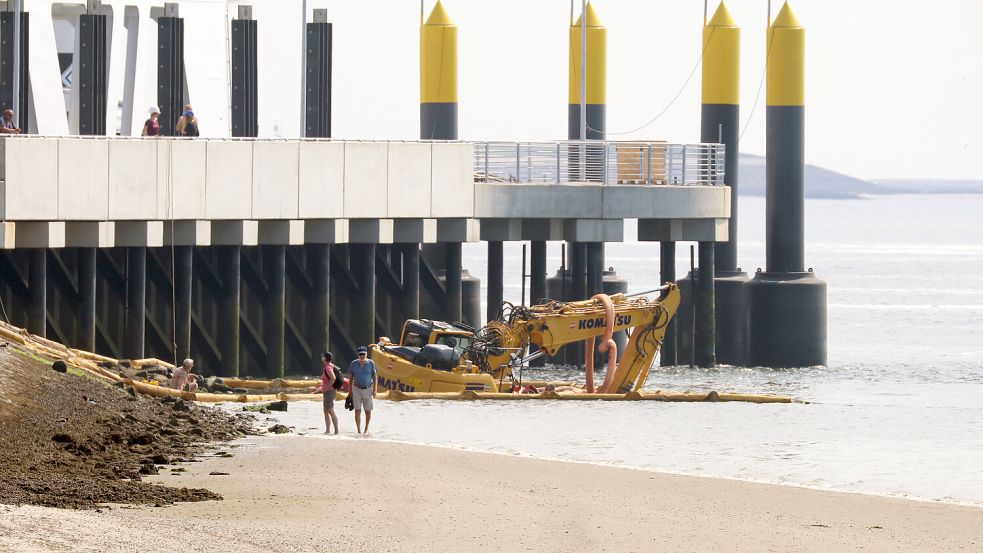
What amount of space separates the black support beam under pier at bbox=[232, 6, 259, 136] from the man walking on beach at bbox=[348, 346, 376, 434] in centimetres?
2058

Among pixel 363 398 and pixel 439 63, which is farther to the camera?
pixel 439 63

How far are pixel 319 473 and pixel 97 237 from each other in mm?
13885

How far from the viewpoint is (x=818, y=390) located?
4434 centimetres

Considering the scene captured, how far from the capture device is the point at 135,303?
124 ft

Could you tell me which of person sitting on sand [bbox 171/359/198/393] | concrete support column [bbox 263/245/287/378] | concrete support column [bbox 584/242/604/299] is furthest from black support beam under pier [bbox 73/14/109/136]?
person sitting on sand [bbox 171/359/198/393]

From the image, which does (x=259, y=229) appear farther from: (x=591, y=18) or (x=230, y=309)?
(x=591, y=18)

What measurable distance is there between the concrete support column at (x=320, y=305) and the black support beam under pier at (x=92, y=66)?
579 centimetres

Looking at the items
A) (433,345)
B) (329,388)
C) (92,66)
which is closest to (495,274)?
(92,66)

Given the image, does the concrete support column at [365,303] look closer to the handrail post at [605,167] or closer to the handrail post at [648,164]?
the handrail post at [605,167]

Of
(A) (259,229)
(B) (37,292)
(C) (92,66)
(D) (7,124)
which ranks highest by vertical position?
(C) (92,66)

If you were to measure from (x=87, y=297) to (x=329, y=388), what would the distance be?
9.65 meters

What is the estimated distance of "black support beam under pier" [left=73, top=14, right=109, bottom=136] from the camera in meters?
43.8

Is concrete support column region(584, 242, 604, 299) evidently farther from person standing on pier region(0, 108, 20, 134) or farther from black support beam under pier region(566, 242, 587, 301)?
person standing on pier region(0, 108, 20, 134)

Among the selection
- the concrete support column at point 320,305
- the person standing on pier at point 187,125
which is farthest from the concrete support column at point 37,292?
the concrete support column at point 320,305
